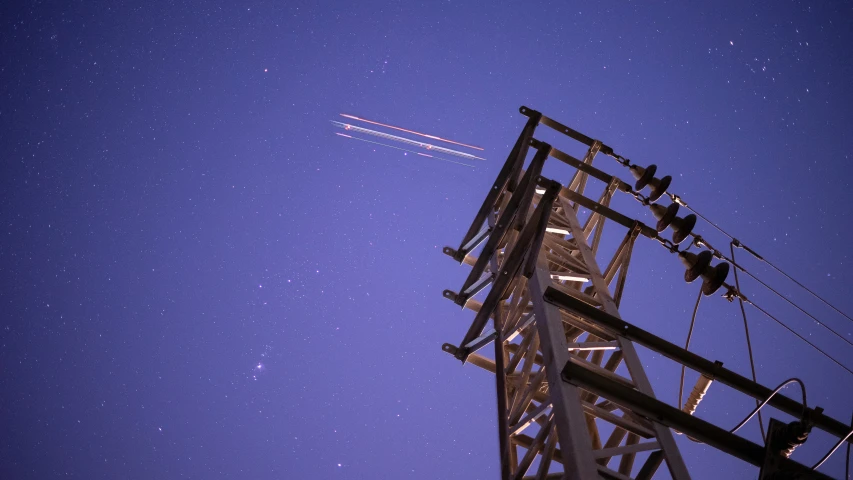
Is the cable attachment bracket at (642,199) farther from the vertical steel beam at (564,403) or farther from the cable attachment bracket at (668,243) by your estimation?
the vertical steel beam at (564,403)

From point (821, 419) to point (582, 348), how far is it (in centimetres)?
148

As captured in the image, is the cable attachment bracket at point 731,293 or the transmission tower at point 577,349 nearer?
the transmission tower at point 577,349

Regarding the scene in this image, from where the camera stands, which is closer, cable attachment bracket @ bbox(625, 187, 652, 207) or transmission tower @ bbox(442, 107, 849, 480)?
transmission tower @ bbox(442, 107, 849, 480)

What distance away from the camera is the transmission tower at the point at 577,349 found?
2.79 m

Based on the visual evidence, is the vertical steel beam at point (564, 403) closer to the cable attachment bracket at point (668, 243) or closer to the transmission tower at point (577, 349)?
the transmission tower at point (577, 349)

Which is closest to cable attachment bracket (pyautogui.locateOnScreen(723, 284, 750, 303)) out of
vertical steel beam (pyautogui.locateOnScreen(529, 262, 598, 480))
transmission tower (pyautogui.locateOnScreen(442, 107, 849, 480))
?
transmission tower (pyautogui.locateOnScreen(442, 107, 849, 480))

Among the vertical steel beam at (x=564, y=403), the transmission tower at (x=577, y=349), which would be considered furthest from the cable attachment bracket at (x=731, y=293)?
the vertical steel beam at (x=564, y=403)

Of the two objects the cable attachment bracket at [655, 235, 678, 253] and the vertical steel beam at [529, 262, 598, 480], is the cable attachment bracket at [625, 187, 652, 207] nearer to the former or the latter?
the cable attachment bracket at [655, 235, 678, 253]

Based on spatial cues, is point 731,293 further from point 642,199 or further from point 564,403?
point 564,403

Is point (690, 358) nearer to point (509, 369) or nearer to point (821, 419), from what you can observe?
point (821, 419)

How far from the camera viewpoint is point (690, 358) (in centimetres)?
337

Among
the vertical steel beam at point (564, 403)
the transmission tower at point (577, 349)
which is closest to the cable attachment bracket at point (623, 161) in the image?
the transmission tower at point (577, 349)

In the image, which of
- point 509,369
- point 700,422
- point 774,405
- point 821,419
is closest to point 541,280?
point 509,369

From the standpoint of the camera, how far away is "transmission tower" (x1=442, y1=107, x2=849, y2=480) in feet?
9.15
